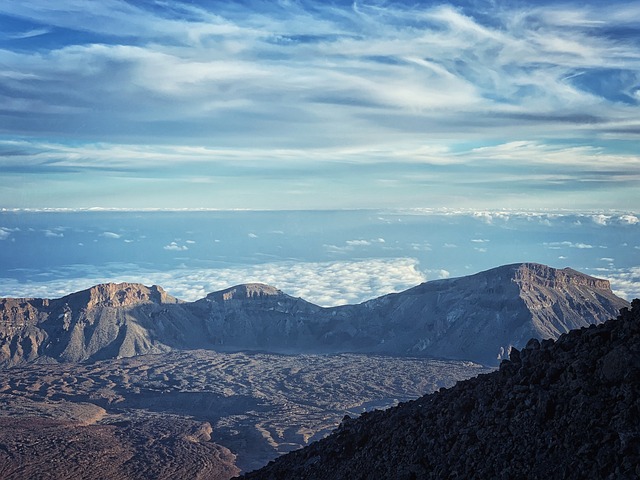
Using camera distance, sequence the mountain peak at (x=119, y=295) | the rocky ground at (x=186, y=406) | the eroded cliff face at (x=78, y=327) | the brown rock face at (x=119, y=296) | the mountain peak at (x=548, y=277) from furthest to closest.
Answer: the mountain peak at (x=548, y=277)
the mountain peak at (x=119, y=295)
the brown rock face at (x=119, y=296)
the eroded cliff face at (x=78, y=327)
the rocky ground at (x=186, y=406)

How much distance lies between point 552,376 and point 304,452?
1125 centimetres

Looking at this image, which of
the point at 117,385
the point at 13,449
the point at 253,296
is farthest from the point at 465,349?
the point at 13,449

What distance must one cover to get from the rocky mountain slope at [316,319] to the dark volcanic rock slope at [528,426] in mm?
131118

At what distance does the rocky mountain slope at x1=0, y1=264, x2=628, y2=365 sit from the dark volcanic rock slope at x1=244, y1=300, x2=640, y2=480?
13112cm

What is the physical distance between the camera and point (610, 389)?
16.9 metres

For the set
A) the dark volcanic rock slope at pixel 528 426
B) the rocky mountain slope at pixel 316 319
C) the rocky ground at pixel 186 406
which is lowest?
the rocky ground at pixel 186 406

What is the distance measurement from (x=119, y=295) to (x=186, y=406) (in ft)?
203

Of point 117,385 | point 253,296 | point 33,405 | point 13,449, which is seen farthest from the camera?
point 253,296

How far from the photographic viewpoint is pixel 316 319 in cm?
17762

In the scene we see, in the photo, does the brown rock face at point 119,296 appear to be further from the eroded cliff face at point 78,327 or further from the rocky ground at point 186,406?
the rocky ground at point 186,406

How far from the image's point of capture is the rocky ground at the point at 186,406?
77.5 metres

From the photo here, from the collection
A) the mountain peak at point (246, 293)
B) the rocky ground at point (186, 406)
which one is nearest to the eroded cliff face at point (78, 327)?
the rocky ground at point (186, 406)

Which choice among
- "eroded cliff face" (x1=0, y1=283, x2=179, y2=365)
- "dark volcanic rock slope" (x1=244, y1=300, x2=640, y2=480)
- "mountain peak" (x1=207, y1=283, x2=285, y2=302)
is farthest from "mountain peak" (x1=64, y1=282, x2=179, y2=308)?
"dark volcanic rock slope" (x1=244, y1=300, x2=640, y2=480)

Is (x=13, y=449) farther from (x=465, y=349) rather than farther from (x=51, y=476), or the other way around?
(x=465, y=349)
